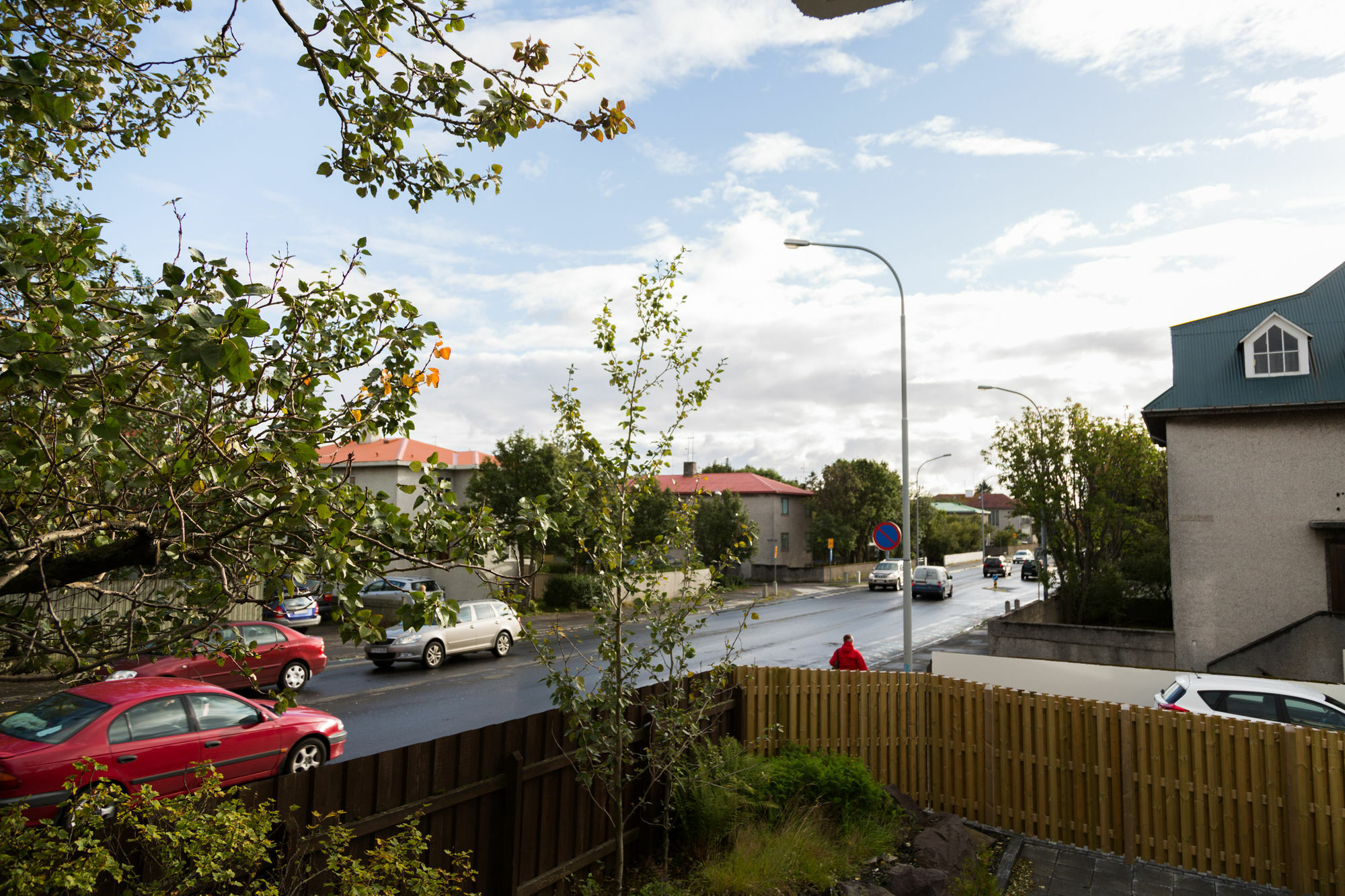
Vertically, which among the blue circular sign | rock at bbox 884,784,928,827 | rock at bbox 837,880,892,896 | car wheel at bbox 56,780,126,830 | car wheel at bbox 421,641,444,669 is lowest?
car wheel at bbox 421,641,444,669

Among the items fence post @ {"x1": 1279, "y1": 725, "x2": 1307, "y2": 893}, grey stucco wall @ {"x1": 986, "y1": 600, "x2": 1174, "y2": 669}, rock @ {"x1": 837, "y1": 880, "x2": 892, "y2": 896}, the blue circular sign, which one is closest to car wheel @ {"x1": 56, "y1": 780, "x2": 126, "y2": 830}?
rock @ {"x1": 837, "y1": 880, "x2": 892, "y2": 896}

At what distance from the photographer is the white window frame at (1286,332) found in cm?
1869

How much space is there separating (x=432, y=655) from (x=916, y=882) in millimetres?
14669

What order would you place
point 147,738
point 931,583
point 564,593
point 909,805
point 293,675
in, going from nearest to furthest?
point 147,738 → point 909,805 → point 293,675 → point 564,593 → point 931,583

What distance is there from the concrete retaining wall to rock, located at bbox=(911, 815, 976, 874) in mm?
11639

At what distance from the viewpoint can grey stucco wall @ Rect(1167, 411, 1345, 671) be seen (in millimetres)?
17781

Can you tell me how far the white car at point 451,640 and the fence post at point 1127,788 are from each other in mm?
12058

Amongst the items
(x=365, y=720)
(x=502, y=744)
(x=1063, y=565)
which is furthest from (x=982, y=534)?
(x=502, y=744)

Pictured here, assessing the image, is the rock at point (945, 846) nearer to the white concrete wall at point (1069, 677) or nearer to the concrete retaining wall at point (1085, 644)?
the white concrete wall at point (1069, 677)

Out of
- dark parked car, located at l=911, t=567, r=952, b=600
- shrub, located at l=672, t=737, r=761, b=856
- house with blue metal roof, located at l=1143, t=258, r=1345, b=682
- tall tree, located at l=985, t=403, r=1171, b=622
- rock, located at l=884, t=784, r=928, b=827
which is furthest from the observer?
dark parked car, located at l=911, t=567, r=952, b=600

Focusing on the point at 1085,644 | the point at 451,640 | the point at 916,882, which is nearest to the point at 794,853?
the point at 916,882

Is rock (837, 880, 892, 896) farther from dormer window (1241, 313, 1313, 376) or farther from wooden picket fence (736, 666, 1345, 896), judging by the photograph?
dormer window (1241, 313, 1313, 376)

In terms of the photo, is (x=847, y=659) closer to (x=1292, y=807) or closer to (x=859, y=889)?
(x=1292, y=807)

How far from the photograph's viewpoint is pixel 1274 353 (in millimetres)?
19016
